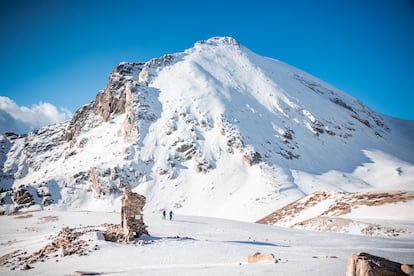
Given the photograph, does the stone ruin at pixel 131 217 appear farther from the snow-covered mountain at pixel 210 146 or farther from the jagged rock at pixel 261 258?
the snow-covered mountain at pixel 210 146

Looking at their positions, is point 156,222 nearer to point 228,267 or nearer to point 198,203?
point 228,267

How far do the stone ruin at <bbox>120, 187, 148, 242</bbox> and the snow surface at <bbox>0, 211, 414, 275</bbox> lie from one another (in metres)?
0.89

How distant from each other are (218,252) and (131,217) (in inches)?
284

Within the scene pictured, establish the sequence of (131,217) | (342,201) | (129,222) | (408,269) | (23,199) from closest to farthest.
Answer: (408,269), (129,222), (131,217), (342,201), (23,199)

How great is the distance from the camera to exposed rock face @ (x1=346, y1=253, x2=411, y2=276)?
24.3 feet

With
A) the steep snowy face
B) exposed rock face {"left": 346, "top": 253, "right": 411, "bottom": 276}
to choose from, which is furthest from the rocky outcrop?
exposed rock face {"left": 346, "top": 253, "right": 411, "bottom": 276}

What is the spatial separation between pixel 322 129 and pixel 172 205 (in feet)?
184

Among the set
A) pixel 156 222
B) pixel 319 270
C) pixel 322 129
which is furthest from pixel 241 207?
pixel 319 270

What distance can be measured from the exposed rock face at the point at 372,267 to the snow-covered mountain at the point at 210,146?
179 ft

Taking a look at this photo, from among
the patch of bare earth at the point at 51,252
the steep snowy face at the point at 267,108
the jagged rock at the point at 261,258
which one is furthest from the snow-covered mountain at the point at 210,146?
the jagged rock at the point at 261,258

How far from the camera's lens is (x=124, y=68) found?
129 meters

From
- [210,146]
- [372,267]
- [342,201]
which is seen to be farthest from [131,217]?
[210,146]

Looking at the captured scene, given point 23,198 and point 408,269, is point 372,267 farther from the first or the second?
point 23,198

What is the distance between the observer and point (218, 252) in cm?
1658
